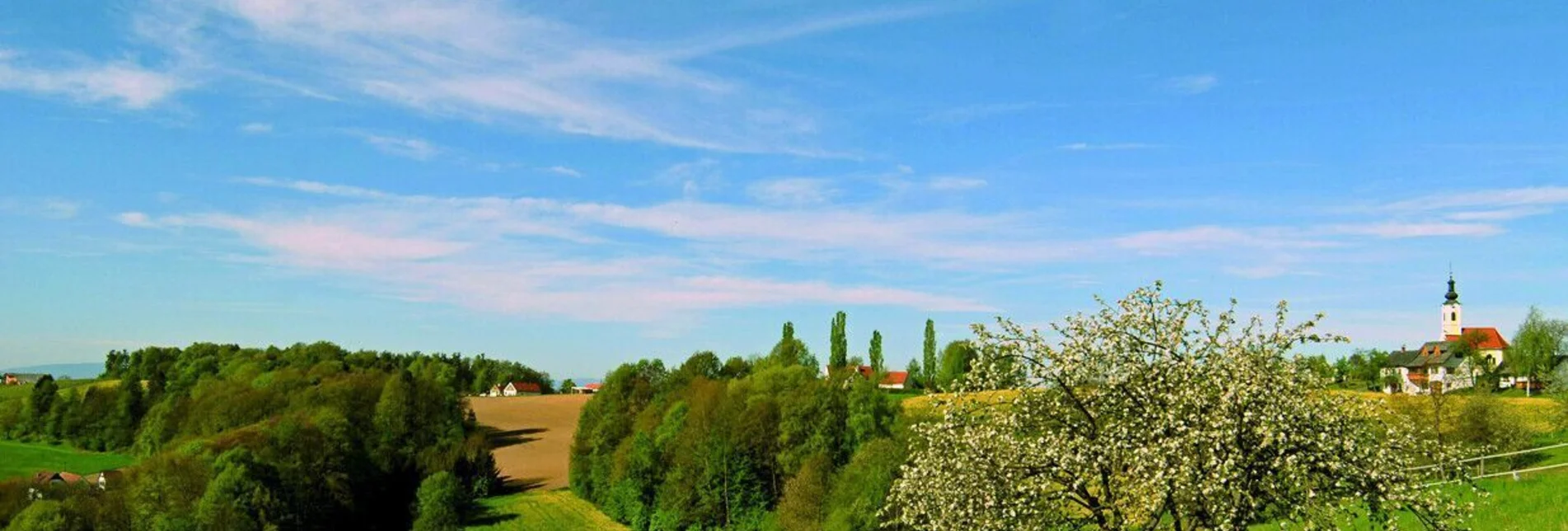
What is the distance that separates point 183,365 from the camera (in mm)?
193125

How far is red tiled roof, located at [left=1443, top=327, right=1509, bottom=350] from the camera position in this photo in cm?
18735

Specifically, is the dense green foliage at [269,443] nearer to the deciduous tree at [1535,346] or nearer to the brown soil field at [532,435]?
the brown soil field at [532,435]

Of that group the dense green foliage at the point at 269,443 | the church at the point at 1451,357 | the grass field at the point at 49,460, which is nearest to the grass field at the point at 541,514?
the dense green foliage at the point at 269,443

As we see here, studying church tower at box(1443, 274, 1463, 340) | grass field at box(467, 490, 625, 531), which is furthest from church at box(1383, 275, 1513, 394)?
grass field at box(467, 490, 625, 531)

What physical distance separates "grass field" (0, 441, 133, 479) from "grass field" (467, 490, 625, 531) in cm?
7030

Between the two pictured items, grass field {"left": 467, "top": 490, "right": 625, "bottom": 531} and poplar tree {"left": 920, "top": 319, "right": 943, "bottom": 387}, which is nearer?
grass field {"left": 467, "top": 490, "right": 625, "bottom": 531}

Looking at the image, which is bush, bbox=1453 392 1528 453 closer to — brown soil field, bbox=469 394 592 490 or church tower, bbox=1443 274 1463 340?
brown soil field, bbox=469 394 592 490

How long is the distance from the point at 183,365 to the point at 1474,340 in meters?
219

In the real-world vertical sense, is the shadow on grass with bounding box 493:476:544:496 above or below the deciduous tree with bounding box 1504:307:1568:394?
below

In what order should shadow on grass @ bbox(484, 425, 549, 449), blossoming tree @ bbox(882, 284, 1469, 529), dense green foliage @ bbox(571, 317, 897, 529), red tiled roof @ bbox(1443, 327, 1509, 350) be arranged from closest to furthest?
blossoming tree @ bbox(882, 284, 1469, 529)
dense green foliage @ bbox(571, 317, 897, 529)
shadow on grass @ bbox(484, 425, 549, 449)
red tiled roof @ bbox(1443, 327, 1509, 350)

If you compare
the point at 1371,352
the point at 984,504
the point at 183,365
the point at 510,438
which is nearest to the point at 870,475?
the point at 984,504

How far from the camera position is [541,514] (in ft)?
342

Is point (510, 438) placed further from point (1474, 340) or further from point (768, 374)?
point (1474, 340)

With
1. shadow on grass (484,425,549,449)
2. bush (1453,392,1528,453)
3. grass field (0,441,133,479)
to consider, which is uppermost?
bush (1453,392,1528,453)
